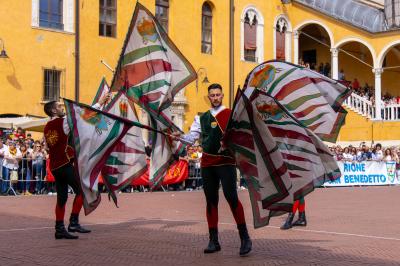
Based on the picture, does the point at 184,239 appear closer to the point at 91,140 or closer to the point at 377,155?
the point at 91,140

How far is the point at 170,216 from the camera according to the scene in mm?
14016

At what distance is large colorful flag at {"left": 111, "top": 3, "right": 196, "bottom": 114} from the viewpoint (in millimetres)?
10555

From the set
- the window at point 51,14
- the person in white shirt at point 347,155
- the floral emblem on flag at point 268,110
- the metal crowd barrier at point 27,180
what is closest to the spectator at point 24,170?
the metal crowd barrier at point 27,180

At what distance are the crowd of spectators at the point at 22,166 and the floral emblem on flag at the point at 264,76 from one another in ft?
43.9

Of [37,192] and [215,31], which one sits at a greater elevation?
[215,31]

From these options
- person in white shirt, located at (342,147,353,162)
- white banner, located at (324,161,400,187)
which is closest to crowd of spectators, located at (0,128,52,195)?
white banner, located at (324,161,400,187)

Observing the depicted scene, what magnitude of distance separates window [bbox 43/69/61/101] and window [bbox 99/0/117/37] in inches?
120

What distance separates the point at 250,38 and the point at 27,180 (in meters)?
18.4

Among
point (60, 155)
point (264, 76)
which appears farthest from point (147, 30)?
point (264, 76)

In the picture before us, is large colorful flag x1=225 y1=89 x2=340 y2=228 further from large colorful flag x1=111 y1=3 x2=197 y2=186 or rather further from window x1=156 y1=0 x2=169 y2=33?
window x1=156 y1=0 x2=169 y2=33

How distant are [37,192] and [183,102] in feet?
40.8

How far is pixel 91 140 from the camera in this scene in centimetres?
925

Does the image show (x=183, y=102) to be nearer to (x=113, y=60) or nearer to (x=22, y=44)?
(x=113, y=60)

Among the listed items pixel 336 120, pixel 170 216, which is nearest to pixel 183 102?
pixel 170 216
